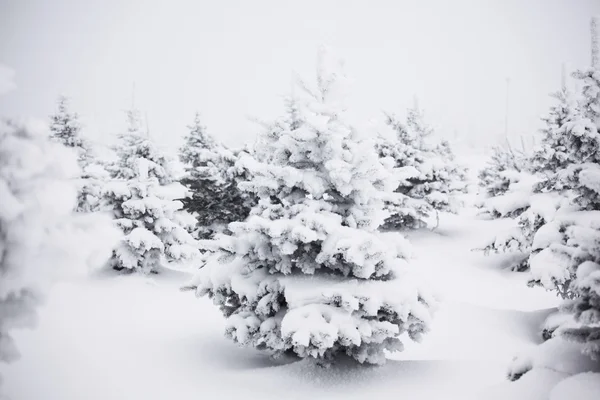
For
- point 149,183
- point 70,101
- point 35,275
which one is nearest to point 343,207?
point 35,275

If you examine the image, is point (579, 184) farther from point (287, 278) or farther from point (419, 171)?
point (419, 171)

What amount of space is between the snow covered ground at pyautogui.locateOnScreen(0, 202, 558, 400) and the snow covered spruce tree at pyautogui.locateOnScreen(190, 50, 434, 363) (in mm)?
573

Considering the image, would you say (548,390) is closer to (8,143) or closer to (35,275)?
(35,275)

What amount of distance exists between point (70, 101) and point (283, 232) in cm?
2114

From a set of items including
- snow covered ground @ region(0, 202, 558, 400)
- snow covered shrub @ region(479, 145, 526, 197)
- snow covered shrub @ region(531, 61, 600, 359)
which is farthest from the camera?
snow covered shrub @ region(479, 145, 526, 197)

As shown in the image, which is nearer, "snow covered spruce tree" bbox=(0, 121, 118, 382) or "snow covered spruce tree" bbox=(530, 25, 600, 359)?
"snow covered spruce tree" bbox=(0, 121, 118, 382)

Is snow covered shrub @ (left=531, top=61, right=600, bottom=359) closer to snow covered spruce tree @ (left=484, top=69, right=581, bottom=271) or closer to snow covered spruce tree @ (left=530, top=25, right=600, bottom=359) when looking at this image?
snow covered spruce tree @ (left=530, top=25, right=600, bottom=359)

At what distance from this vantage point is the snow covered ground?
6.46m

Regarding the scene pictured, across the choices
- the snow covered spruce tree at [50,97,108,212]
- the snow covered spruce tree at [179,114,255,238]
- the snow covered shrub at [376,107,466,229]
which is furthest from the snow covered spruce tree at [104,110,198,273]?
the snow covered shrub at [376,107,466,229]

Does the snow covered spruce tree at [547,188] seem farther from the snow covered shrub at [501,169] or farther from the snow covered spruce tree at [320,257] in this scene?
the snow covered spruce tree at [320,257]

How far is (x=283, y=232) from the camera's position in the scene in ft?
23.8

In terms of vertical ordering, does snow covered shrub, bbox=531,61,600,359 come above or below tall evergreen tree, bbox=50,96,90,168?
below

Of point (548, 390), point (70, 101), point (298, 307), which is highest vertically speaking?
point (70, 101)

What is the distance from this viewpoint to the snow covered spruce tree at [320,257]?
22.9 ft
